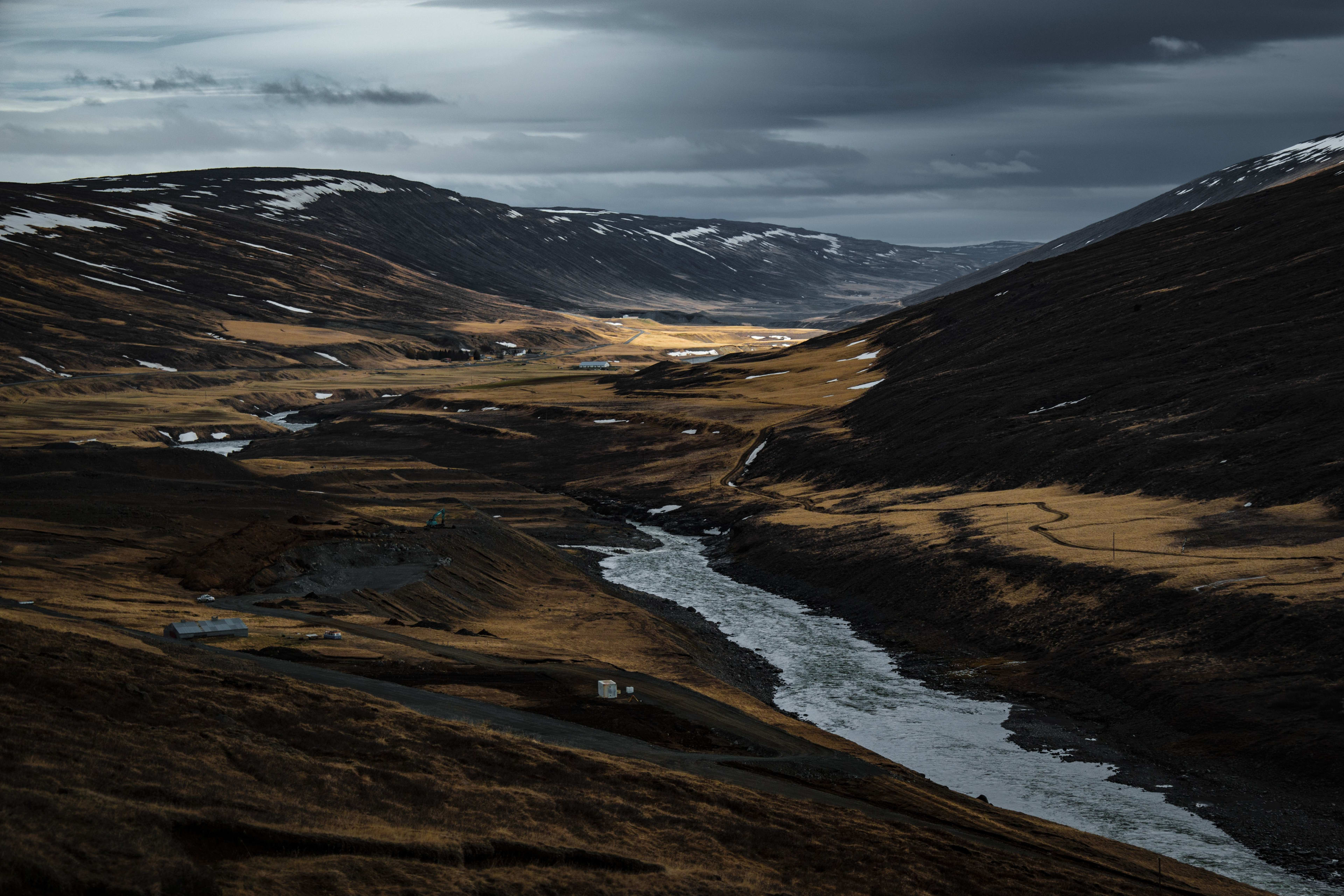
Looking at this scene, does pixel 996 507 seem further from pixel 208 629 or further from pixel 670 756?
pixel 208 629

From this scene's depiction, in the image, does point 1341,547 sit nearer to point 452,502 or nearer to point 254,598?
point 254,598

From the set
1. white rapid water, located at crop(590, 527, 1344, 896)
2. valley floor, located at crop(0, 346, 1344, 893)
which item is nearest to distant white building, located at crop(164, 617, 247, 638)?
valley floor, located at crop(0, 346, 1344, 893)

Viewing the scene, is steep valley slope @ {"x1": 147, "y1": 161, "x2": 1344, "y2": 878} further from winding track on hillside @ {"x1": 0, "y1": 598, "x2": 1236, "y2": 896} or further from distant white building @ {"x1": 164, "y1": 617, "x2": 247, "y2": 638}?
distant white building @ {"x1": 164, "y1": 617, "x2": 247, "y2": 638}

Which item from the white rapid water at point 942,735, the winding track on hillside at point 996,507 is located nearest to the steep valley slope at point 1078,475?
the winding track on hillside at point 996,507

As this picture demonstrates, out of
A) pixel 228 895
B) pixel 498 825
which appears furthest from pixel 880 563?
pixel 228 895

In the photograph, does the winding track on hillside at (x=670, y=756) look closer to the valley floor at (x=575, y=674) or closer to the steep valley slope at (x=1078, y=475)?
the valley floor at (x=575, y=674)

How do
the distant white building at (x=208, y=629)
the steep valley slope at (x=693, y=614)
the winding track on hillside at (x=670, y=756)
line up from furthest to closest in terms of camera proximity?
the distant white building at (x=208, y=629)
the winding track on hillside at (x=670, y=756)
the steep valley slope at (x=693, y=614)

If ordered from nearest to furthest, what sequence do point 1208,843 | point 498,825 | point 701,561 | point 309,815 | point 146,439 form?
point 309,815 < point 498,825 < point 1208,843 < point 701,561 < point 146,439
